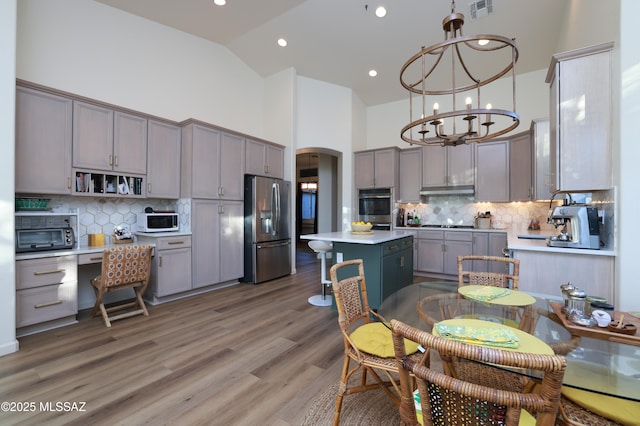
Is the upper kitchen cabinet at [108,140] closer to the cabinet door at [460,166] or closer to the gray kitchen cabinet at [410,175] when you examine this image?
the gray kitchen cabinet at [410,175]

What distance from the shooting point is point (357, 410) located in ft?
5.90

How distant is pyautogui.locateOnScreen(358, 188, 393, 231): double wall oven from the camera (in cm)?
575

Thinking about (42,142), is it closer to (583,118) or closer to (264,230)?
(264,230)

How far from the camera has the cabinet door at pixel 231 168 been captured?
4.46 meters

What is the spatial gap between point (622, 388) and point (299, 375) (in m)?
1.82

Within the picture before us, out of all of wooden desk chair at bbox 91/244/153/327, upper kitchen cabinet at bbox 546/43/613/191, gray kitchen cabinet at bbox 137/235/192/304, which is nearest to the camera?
upper kitchen cabinet at bbox 546/43/613/191

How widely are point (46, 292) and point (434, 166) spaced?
19.3 feet

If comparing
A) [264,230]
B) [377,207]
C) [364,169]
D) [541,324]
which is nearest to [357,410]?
[541,324]

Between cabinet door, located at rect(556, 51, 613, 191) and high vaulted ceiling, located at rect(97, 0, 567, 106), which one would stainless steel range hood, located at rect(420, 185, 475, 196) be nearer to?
high vaulted ceiling, located at rect(97, 0, 567, 106)

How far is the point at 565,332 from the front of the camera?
51.2 inches

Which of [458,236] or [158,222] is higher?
[158,222]

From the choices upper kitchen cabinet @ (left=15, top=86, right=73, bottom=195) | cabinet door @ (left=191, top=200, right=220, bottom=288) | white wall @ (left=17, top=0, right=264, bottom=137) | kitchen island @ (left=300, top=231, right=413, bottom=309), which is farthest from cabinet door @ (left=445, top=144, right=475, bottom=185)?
upper kitchen cabinet @ (left=15, top=86, right=73, bottom=195)

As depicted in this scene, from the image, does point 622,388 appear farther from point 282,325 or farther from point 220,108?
point 220,108

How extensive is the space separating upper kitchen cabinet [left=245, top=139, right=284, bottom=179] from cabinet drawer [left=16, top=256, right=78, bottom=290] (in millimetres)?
2651
